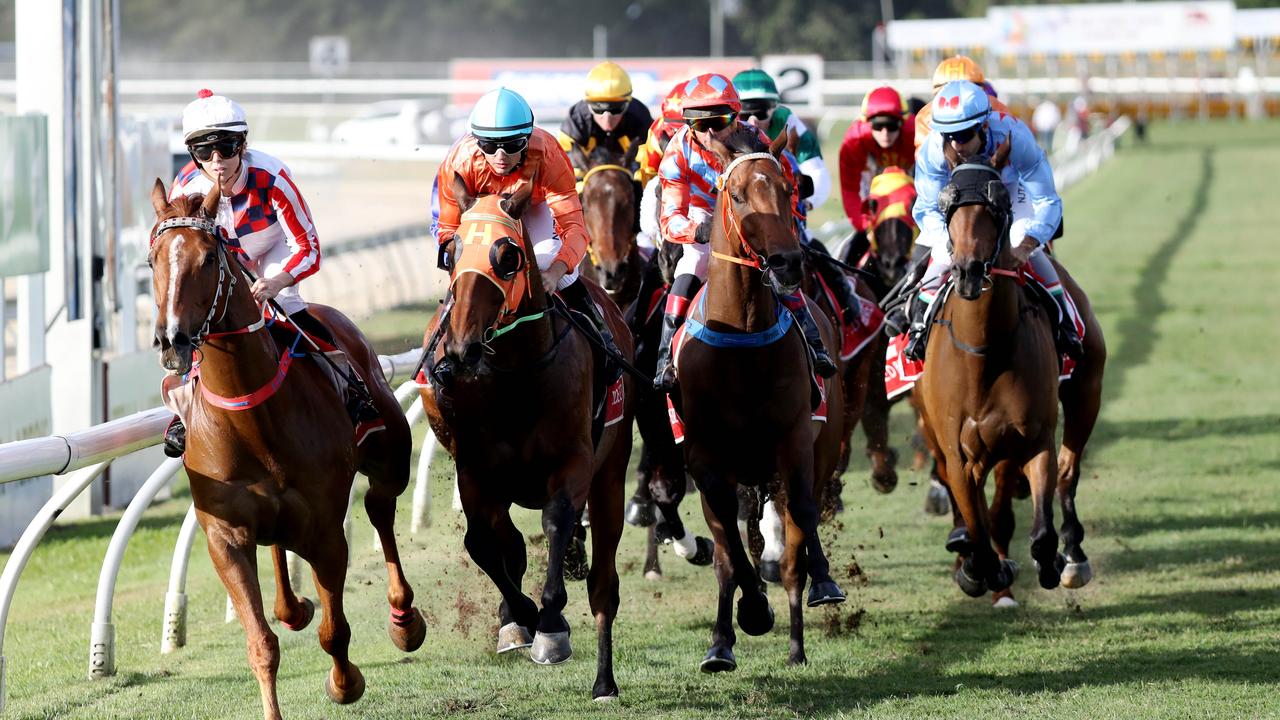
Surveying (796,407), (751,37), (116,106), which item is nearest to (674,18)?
(751,37)

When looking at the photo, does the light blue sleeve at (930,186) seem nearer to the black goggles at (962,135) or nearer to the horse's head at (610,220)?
the black goggles at (962,135)

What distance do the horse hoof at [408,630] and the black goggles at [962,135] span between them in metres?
2.97

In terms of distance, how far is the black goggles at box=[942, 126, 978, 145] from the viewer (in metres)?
7.12

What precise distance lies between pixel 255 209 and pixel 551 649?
6.10 feet

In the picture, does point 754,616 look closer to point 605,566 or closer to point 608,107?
point 605,566

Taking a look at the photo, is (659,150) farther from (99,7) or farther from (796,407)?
(99,7)

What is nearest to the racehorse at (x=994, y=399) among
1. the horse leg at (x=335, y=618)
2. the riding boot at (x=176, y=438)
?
the horse leg at (x=335, y=618)

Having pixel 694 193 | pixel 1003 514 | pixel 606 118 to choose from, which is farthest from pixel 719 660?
pixel 606 118

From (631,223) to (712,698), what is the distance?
2.85 m

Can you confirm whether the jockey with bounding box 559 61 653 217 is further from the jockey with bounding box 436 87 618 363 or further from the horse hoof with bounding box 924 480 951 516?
the horse hoof with bounding box 924 480 951 516

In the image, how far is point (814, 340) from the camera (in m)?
6.57

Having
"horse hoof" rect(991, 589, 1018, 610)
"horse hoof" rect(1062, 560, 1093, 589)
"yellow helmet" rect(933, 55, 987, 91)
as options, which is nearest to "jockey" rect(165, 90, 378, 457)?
"horse hoof" rect(991, 589, 1018, 610)

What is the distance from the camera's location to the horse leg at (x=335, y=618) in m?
5.62

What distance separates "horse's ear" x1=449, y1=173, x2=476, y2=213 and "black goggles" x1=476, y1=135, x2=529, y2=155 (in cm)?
16
